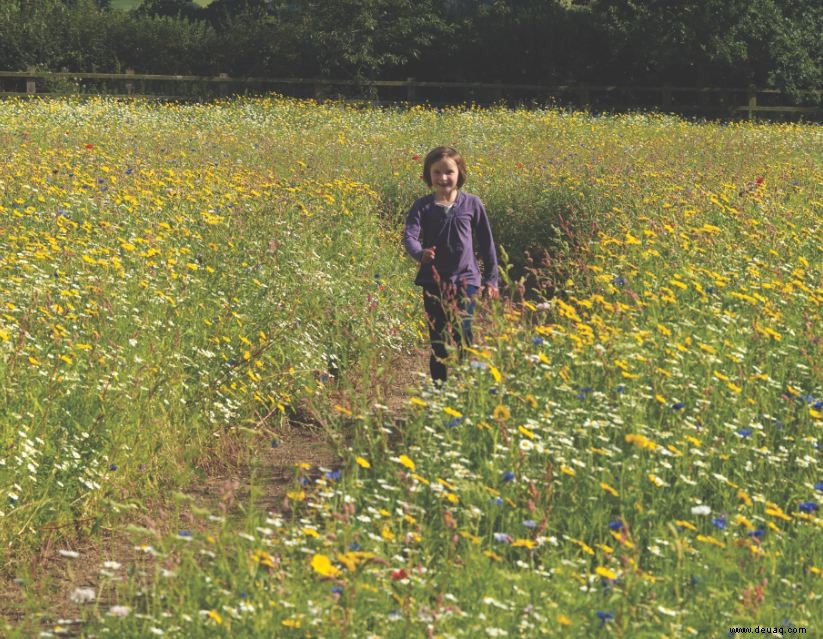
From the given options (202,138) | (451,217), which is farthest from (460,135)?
(451,217)

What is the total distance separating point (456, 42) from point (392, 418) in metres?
28.8

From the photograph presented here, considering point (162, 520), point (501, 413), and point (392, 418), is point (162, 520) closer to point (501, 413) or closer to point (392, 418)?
point (501, 413)

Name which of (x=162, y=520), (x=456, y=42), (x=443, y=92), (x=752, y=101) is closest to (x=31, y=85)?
(x=443, y=92)

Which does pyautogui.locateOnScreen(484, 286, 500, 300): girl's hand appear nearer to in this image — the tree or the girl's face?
the girl's face

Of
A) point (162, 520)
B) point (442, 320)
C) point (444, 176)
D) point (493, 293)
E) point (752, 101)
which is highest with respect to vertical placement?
point (752, 101)

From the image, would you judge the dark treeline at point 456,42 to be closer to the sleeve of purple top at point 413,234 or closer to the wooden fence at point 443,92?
the wooden fence at point 443,92

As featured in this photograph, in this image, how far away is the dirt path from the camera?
386cm

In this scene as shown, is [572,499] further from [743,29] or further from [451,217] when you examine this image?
[743,29]

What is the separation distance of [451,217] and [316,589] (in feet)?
10.7

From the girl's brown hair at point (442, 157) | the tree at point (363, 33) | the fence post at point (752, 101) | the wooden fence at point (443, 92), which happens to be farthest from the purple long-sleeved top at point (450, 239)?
the fence post at point (752, 101)

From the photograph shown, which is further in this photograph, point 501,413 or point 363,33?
point 363,33

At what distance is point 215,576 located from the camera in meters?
3.74

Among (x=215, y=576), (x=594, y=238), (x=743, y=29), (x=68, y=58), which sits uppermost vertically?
(x=743, y=29)

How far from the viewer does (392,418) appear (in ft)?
21.3
